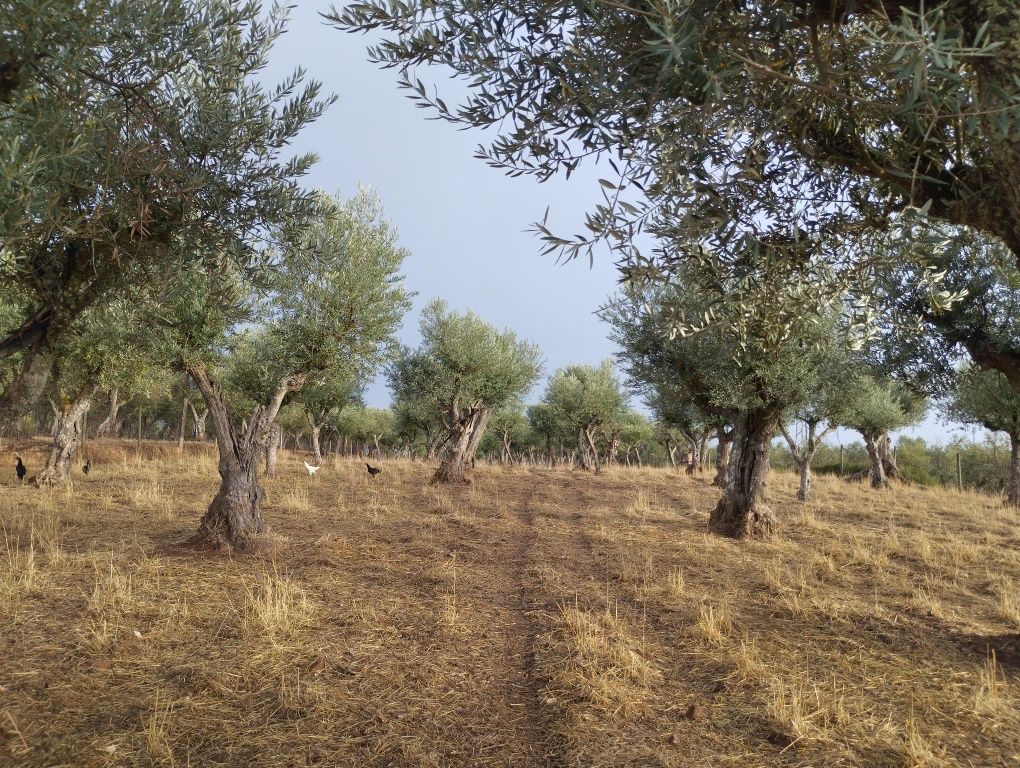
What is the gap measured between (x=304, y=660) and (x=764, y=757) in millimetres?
4515

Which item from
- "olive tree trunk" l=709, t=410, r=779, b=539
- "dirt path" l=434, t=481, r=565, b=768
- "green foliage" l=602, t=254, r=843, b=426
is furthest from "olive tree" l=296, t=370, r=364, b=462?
"dirt path" l=434, t=481, r=565, b=768

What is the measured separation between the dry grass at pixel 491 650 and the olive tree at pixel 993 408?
13.4 metres

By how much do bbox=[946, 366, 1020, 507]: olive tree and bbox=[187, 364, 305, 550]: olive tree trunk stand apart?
2385cm

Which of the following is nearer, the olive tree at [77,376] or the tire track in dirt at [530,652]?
the tire track in dirt at [530,652]

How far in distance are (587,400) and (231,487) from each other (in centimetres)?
3404

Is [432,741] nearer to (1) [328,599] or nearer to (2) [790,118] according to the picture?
(1) [328,599]

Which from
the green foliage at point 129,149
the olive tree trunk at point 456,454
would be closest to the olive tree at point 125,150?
the green foliage at point 129,149

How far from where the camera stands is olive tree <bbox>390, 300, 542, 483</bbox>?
27.8 metres

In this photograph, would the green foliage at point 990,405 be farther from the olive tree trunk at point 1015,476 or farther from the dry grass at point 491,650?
the dry grass at point 491,650

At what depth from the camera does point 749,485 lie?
611 inches

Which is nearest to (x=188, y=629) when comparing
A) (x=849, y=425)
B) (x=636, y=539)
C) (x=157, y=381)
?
(x=636, y=539)

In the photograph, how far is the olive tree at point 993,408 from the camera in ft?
77.2

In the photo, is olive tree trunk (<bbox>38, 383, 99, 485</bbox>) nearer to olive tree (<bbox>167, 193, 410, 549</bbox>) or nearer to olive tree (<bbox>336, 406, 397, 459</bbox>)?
olive tree (<bbox>167, 193, 410, 549</bbox>)

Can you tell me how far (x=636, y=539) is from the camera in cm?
1435
